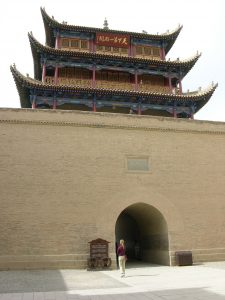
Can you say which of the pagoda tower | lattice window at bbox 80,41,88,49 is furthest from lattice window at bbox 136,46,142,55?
lattice window at bbox 80,41,88,49

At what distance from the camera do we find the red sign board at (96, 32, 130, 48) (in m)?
17.7

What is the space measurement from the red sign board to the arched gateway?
8.83m

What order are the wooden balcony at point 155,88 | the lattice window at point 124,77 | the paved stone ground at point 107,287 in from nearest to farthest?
the paved stone ground at point 107,287
the wooden balcony at point 155,88
the lattice window at point 124,77

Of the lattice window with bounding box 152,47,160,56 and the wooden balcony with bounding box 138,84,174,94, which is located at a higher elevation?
the lattice window with bounding box 152,47,160,56

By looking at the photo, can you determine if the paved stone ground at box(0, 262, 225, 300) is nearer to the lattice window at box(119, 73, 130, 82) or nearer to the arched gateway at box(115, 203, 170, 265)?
the arched gateway at box(115, 203, 170, 265)

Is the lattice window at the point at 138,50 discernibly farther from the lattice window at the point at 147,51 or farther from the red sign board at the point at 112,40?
the red sign board at the point at 112,40

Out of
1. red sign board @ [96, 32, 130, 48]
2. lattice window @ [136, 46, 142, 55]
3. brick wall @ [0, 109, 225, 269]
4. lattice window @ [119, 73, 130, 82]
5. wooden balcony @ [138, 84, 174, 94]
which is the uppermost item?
red sign board @ [96, 32, 130, 48]

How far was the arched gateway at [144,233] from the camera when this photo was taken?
12.0 m

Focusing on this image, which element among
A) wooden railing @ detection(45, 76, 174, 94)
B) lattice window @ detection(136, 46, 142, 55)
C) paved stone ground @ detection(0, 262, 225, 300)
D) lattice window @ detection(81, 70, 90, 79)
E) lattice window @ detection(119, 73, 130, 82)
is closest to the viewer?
paved stone ground @ detection(0, 262, 225, 300)

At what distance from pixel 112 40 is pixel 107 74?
1906mm

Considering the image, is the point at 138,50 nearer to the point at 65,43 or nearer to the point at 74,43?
the point at 74,43

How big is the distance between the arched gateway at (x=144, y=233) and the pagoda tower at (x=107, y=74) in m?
5.34

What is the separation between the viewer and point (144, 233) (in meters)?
14.1

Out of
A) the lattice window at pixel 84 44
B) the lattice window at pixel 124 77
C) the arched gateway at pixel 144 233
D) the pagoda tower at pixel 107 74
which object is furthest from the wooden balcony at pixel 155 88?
the arched gateway at pixel 144 233
